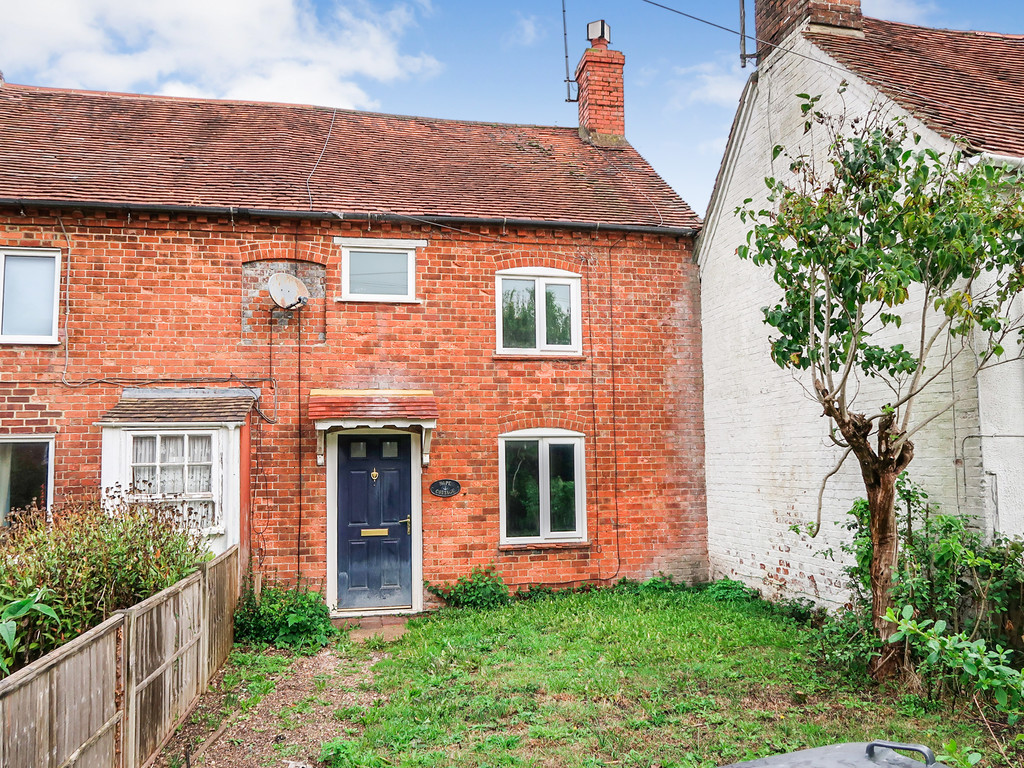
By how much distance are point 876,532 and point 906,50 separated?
22.5 ft

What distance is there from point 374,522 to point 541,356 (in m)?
3.38

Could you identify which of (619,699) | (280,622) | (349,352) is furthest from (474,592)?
(619,699)

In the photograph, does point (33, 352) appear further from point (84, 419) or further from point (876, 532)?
point (876, 532)

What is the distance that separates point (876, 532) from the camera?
6609mm

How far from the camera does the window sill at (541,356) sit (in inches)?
431

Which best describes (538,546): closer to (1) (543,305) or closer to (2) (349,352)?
(1) (543,305)

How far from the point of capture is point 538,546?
10836mm

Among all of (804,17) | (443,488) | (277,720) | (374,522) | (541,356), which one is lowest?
(277,720)

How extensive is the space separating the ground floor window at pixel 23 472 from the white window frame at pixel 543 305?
613 cm

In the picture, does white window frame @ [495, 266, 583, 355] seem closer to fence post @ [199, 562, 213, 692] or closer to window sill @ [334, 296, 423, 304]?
window sill @ [334, 296, 423, 304]

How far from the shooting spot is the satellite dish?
1001 cm

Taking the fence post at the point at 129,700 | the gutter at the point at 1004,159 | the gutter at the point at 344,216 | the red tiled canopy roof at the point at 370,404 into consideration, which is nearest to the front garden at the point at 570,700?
the fence post at the point at 129,700

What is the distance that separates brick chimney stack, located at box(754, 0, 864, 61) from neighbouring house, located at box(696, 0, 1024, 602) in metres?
0.02

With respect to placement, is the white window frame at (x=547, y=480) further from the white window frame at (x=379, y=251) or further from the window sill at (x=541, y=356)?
the white window frame at (x=379, y=251)
